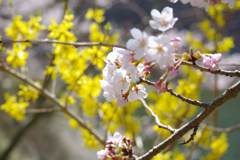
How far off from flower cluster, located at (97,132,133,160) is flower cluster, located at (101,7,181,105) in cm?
10

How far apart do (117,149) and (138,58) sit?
270mm

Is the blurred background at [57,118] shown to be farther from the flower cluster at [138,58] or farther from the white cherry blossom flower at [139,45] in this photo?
the white cherry blossom flower at [139,45]

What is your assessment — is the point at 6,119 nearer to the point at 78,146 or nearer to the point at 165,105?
the point at 78,146

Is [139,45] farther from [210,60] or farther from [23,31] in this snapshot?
[23,31]

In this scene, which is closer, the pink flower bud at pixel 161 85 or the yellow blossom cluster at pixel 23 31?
the pink flower bud at pixel 161 85

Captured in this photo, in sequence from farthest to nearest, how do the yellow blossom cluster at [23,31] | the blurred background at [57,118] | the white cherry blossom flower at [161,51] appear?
the blurred background at [57,118] → the yellow blossom cluster at [23,31] → the white cherry blossom flower at [161,51]

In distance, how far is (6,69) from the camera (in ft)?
7.05

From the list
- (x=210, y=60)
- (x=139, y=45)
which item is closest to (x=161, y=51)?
(x=139, y=45)

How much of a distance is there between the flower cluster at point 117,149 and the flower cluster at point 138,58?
10 centimetres

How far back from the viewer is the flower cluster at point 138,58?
832mm

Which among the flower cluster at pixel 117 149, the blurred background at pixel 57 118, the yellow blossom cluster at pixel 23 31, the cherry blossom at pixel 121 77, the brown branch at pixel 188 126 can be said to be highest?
the blurred background at pixel 57 118

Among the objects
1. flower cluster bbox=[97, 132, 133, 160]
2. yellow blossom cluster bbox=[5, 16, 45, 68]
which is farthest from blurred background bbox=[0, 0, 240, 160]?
flower cluster bbox=[97, 132, 133, 160]

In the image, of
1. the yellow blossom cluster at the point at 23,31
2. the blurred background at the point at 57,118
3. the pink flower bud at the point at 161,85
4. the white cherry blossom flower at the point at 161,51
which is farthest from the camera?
the blurred background at the point at 57,118

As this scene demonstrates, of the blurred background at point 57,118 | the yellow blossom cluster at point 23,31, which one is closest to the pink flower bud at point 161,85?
the yellow blossom cluster at point 23,31
